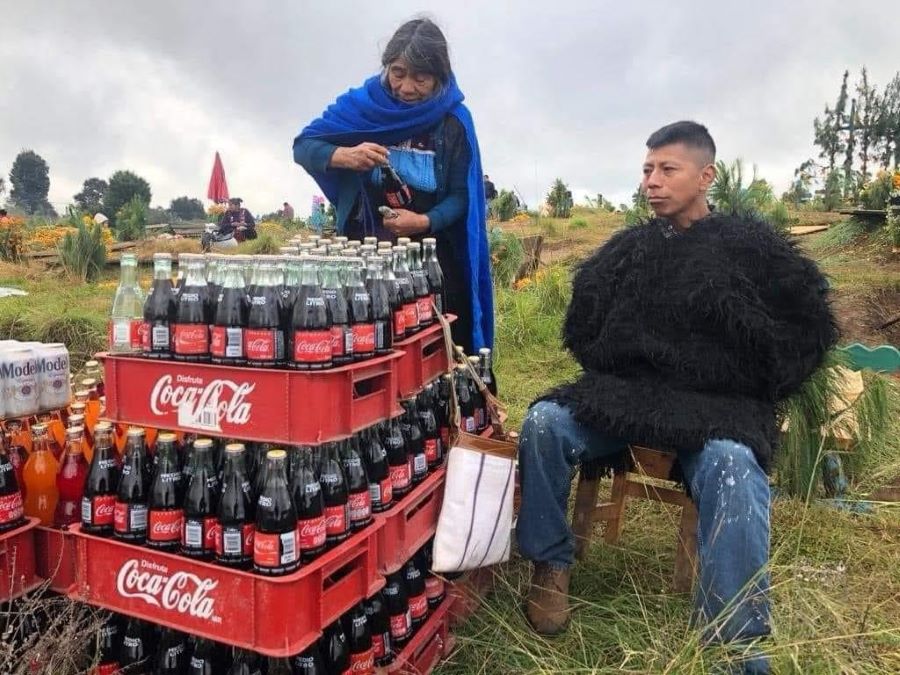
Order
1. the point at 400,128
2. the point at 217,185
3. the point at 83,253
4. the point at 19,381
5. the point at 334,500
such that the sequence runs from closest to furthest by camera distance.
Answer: the point at 334,500, the point at 19,381, the point at 400,128, the point at 83,253, the point at 217,185

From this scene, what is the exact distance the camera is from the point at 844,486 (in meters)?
3.66

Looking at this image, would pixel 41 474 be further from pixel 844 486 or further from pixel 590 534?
pixel 844 486

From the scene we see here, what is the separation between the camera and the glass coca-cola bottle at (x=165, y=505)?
1867 mm

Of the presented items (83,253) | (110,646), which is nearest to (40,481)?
(110,646)

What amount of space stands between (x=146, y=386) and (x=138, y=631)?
78 centimetres

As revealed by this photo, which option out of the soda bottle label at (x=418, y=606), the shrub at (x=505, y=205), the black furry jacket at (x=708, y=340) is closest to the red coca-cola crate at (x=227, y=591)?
the soda bottle label at (x=418, y=606)

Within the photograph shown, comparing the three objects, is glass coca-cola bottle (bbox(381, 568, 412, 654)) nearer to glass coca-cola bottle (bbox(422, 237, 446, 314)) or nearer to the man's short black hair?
glass coca-cola bottle (bbox(422, 237, 446, 314))

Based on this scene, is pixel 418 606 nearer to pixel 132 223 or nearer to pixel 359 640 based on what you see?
pixel 359 640

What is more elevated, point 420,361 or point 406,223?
point 406,223

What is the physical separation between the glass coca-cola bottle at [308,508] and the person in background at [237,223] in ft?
46.0

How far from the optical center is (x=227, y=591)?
172 centimetres

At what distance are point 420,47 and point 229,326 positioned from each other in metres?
1.68

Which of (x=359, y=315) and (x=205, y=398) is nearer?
(x=205, y=398)

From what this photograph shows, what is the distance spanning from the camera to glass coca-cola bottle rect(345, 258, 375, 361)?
1.97 m
